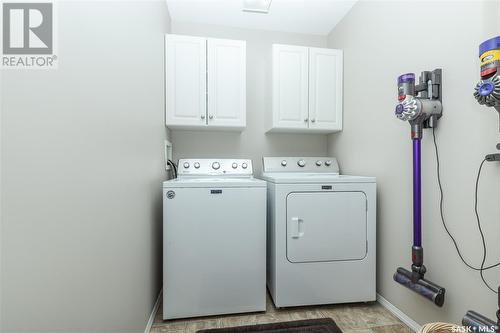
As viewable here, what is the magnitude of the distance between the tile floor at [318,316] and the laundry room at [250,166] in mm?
15

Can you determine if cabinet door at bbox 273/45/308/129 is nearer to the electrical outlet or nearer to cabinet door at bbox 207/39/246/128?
cabinet door at bbox 207/39/246/128

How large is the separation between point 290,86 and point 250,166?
2.75ft

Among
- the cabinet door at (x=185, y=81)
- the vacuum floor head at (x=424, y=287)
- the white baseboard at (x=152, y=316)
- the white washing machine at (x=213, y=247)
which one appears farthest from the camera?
the cabinet door at (x=185, y=81)

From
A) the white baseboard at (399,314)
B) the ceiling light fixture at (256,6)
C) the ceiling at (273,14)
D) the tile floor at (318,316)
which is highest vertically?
the ceiling at (273,14)

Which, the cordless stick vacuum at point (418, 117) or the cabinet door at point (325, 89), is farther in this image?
the cabinet door at point (325, 89)

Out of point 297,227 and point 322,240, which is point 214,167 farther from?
point 322,240

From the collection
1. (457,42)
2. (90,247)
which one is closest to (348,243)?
(457,42)

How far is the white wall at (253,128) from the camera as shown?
2373mm

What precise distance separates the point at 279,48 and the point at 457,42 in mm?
1325

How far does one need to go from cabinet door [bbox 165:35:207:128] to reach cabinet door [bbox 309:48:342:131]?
1.00 meters

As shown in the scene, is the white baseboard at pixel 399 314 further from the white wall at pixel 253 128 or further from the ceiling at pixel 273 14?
the ceiling at pixel 273 14

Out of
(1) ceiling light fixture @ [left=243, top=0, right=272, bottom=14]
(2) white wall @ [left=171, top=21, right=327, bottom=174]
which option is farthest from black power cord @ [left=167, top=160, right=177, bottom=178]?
(1) ceiling light fixture @ [left=243, top=0, right=272, bottom=14]

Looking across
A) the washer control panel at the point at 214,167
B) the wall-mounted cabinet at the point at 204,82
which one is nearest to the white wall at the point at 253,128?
the washer control panel at the point at 214,167

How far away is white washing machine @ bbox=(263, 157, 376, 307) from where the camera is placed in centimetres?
166
